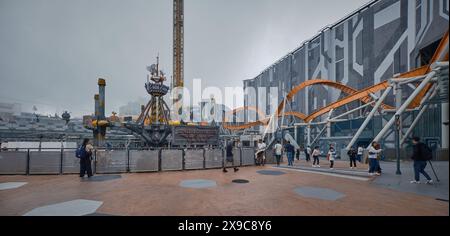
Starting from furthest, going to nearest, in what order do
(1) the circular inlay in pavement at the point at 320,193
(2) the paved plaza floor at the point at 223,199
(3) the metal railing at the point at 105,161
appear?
(3) the metal railing at the point at 105,161, (1) the circular inlay in pavement at the point at 320,193, (2) the paved plaza floor at the point at 223,199

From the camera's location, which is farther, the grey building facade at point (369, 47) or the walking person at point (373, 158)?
the grey building facade at point (369, 47)

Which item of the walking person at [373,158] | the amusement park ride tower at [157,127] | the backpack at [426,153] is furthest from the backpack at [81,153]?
the amusement park ride tower at [157,127]

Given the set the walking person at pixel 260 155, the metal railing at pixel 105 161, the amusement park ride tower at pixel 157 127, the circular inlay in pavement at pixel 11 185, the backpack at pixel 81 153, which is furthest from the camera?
the amusement park ride tower at pixel 157 127

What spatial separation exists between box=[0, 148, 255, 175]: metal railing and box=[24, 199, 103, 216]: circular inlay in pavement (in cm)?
528

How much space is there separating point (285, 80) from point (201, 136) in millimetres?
35442

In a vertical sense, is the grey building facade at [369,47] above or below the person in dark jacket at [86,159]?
above

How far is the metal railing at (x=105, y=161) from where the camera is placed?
32.2 ft

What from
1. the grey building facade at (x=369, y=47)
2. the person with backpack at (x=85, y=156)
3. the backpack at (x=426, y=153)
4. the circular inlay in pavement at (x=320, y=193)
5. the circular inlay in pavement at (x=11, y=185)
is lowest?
the circular inlay in pavement at (x=11, y=185)

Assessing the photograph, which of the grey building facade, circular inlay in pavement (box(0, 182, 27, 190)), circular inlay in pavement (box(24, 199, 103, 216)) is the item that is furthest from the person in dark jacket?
the grey building facade

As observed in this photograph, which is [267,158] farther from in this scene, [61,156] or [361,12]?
[361,12]

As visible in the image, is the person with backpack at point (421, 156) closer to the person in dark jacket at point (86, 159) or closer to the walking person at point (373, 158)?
the walking person at point (373, 158)

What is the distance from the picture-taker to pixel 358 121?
2698cm
